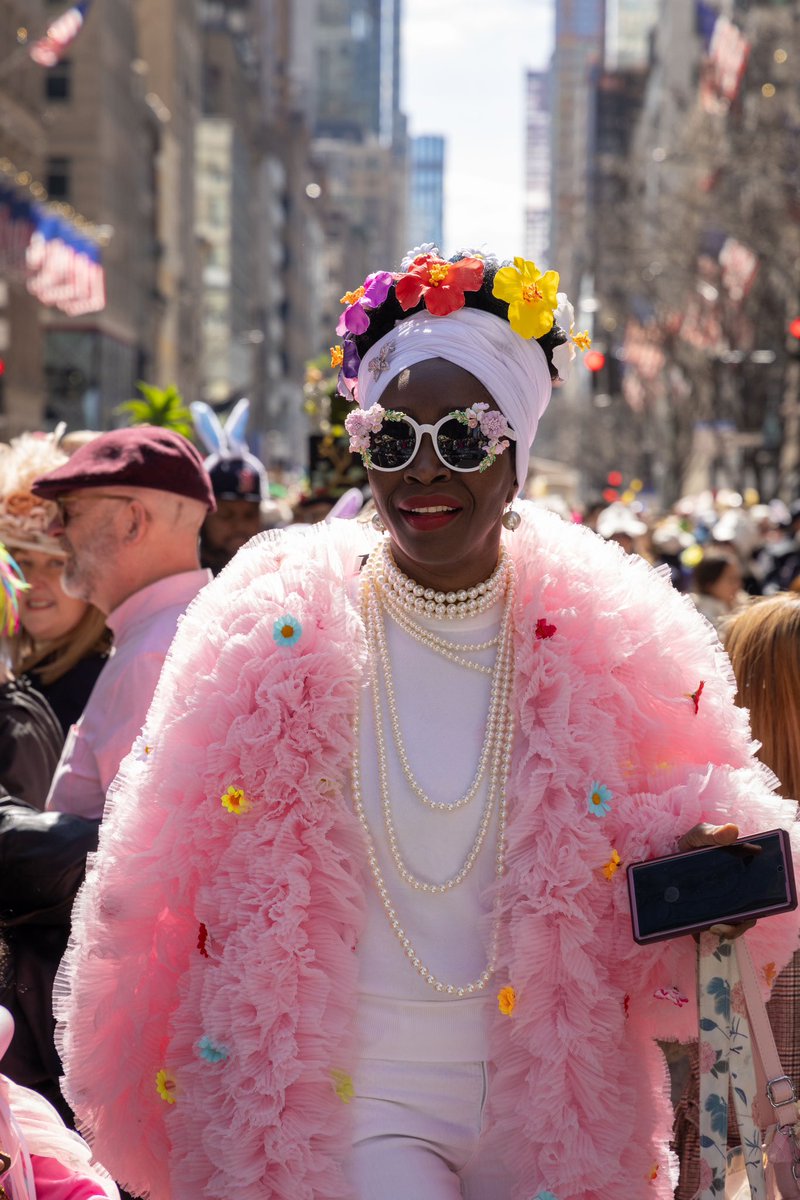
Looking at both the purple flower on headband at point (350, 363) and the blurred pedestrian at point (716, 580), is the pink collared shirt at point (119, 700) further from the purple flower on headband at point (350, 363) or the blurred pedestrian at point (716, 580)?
the blurred pedestrian at point (716, 580)

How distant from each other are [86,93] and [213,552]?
48.7m

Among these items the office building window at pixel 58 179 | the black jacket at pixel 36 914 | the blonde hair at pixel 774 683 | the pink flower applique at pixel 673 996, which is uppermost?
the blonde hair at pixel 774 683

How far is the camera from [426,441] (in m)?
3.04

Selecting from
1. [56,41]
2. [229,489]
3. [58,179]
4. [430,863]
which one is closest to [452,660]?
[430,863]

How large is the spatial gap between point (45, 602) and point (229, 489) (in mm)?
2104

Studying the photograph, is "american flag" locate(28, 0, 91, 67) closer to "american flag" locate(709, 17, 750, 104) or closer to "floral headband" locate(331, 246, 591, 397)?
"american flag" locate(709, 17, 750, 104)

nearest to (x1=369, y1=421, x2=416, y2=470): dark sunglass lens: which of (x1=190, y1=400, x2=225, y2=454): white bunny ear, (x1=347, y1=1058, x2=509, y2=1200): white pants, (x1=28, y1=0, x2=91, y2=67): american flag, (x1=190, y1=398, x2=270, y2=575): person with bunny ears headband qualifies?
(x1=347, y1=1058, x2=509, y2=1200): white pants

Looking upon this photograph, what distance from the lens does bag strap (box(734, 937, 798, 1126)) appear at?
2.87 meters

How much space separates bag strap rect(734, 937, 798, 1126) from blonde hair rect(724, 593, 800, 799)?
3.87 ft

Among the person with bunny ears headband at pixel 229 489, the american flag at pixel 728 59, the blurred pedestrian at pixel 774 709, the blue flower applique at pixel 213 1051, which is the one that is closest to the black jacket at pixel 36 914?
the blue flower applique at pixel 213 1051

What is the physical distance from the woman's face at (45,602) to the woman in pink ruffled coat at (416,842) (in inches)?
92.2

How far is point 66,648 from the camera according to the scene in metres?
5.39

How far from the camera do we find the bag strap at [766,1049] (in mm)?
2873

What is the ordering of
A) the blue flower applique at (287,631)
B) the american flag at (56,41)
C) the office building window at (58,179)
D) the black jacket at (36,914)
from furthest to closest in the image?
the office building window at (58,179) < the american flag at (56,41) < the black jacket at (36,914) < the blue flower applique at (287,631)
